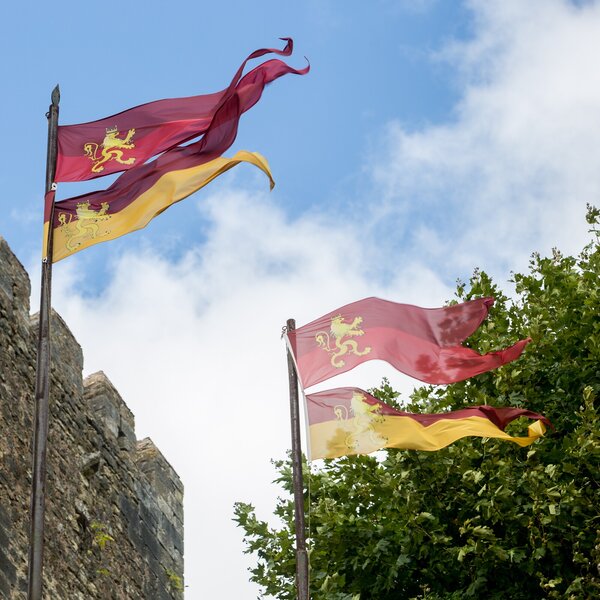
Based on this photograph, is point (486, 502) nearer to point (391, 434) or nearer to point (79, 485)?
point (391, 434)

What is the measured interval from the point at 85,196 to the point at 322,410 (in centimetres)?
243

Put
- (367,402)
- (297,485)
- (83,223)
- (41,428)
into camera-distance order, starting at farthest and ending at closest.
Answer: (367,402), (83,223), (297,485), (41,428)

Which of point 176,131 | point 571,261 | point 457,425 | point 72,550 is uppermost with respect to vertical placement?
point 571,261

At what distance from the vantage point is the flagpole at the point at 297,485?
28.8 ft

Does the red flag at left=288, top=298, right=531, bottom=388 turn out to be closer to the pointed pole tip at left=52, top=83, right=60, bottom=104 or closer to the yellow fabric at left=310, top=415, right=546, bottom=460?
the yellow fabric at left=310, top=415, right=546, bottom=460

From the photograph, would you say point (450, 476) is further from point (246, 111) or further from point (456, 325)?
point (246, 111)

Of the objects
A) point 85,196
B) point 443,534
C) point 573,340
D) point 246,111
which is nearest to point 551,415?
point 573,340

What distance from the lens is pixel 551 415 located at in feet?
45.1

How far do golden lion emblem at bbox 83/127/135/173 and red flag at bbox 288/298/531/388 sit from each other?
76.4 inches

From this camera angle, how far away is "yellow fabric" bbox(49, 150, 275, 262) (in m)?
9.42

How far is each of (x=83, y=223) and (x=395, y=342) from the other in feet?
9.34

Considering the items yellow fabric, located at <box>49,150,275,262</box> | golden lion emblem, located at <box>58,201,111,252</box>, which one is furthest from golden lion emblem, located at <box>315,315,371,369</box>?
golden lion emblem, located at <box>58,201,111,252</box>

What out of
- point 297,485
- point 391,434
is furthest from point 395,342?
point 297,485

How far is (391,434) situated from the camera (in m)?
10.2
